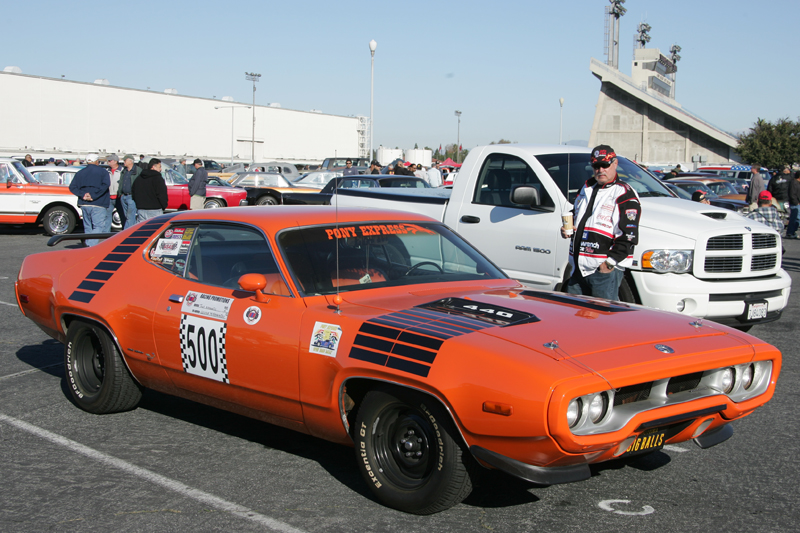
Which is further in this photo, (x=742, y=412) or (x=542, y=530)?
(x=742, y=412)

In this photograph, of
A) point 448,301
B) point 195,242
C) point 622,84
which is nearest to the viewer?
point 448,301

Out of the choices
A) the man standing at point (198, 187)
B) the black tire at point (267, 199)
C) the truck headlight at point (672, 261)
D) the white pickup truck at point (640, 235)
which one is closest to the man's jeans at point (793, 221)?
the white pickup truck at point (640, 235)

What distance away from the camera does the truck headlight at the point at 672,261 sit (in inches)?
249

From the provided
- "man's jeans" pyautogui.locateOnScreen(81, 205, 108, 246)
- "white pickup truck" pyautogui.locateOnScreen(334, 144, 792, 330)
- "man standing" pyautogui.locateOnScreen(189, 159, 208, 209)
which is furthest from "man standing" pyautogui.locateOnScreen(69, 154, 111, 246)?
"white pickup truck" pyautogui.locateOnScreen(334, 144, 792, 330)

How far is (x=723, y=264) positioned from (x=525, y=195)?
1.78 meters

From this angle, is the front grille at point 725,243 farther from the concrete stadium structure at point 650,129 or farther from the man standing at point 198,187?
the concrete stadium structure at point 650,129

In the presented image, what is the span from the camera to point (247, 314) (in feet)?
13.4

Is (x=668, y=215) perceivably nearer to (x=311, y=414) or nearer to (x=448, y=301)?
(x=448, y=301)

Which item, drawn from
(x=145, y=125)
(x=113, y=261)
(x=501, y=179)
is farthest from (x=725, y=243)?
(x=145, y=125)

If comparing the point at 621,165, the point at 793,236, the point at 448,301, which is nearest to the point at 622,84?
the point at 793,236

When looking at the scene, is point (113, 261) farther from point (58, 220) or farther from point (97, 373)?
point (58, 220)

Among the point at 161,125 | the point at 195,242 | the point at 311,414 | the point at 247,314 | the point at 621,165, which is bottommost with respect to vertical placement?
the point at 311,414

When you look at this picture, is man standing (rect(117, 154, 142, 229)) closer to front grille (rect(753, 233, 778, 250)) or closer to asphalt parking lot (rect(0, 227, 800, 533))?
asphalt parking lot (rect(0, 227, 800, 533))

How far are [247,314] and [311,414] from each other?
2.25ft
